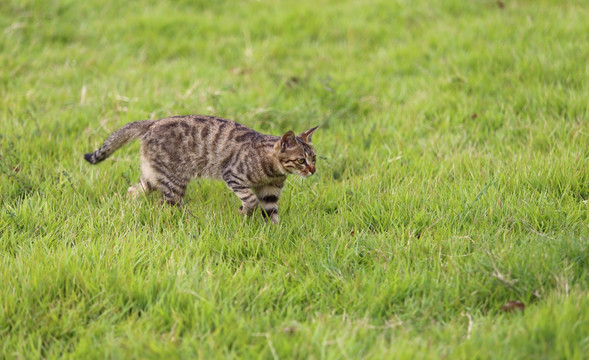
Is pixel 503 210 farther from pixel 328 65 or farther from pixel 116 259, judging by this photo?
pixel 328 65

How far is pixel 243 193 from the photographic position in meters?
5.15

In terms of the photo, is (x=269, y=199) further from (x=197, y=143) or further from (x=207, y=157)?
(x=197, y=143)

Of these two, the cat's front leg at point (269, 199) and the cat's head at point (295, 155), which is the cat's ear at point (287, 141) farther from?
the cat's front leg at point (269, 199)

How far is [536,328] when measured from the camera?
3.26 meters

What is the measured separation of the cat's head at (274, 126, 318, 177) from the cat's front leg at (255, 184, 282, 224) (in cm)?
29

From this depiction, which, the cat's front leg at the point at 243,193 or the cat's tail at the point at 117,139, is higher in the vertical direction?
the cat's tail at the point at 117,139

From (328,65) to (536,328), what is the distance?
5952 millimetres

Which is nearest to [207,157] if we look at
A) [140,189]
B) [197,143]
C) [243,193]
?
[197,143]

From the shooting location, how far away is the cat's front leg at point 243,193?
16.7 ft

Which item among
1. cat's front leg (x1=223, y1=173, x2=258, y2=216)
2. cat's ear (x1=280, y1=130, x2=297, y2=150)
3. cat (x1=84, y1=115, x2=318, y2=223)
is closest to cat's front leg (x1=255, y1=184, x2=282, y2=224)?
cat (x1=84, y1=115, x2=318, y2=223)

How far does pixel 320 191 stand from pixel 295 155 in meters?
0.56

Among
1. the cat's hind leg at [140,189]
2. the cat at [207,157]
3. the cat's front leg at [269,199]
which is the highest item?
the cat at [207,157]

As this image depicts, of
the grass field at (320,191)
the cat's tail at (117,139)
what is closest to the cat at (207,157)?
the cat's tail at (117,139)

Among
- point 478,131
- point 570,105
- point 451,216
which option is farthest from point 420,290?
point 570,105
